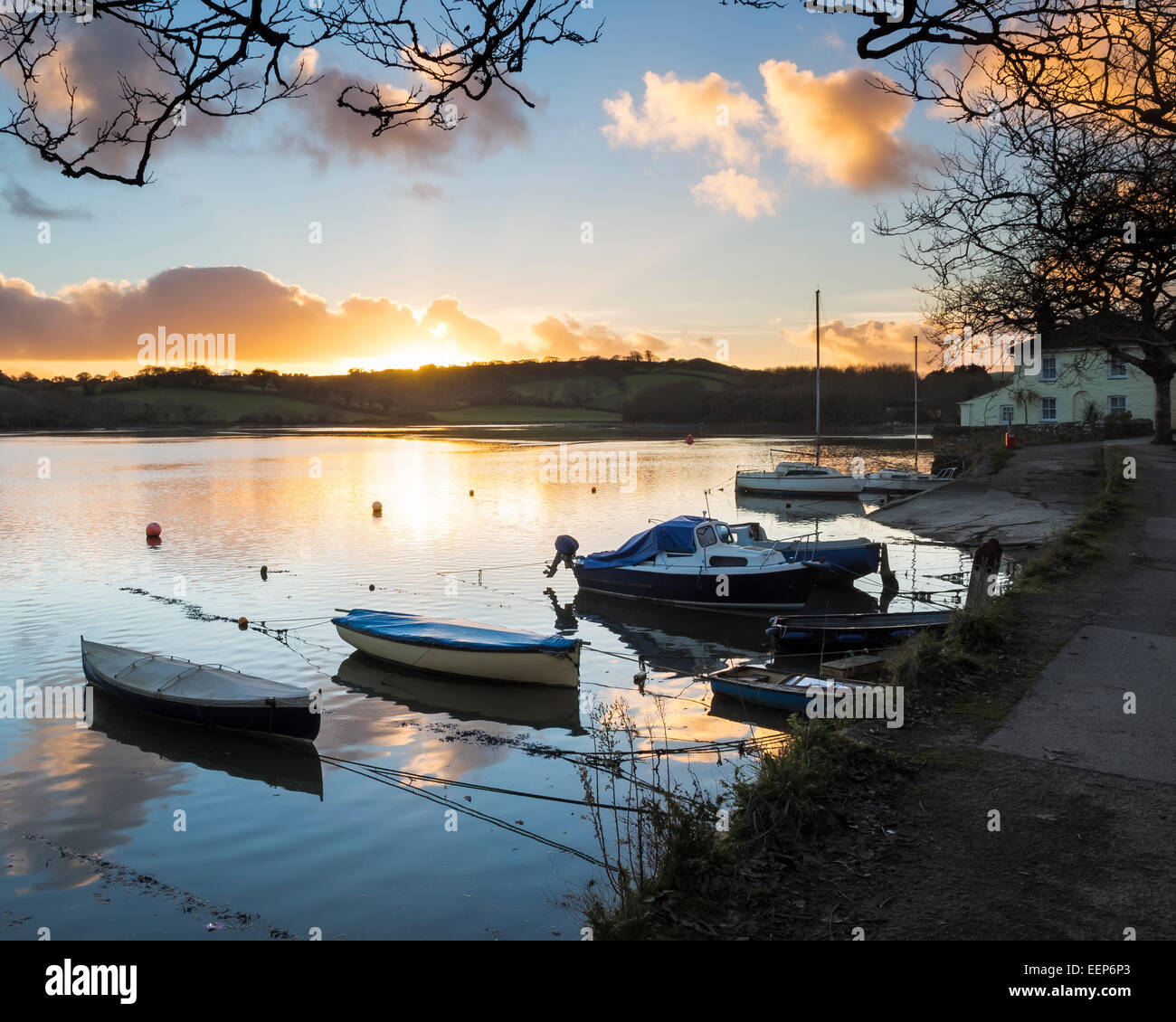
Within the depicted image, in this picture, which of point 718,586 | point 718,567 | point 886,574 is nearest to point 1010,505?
point 886,574

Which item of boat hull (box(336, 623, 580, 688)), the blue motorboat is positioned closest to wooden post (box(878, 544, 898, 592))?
the blue motorboat

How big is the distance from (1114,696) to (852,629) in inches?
357

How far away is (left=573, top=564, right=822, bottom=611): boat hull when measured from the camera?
82.8 feet

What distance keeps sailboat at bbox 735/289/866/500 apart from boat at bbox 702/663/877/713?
3884 cm

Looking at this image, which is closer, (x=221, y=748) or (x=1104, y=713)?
(x=1104, y=713)

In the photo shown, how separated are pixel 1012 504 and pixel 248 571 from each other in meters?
30.8

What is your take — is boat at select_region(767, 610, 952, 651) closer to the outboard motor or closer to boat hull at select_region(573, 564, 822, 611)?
boat hull at select_region(573, 564, 822, 611)

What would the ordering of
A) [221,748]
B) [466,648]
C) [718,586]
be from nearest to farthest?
1. [221,748]
2. [466,648]
3. [718,586]

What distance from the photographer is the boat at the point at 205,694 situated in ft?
49.4

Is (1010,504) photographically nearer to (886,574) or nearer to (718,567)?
(886,574)

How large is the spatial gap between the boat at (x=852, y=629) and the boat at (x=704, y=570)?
16.4ft

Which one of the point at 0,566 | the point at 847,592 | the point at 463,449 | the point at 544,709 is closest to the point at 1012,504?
the point at 847,592

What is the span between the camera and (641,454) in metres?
99.6

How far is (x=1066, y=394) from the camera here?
62.6 metres
